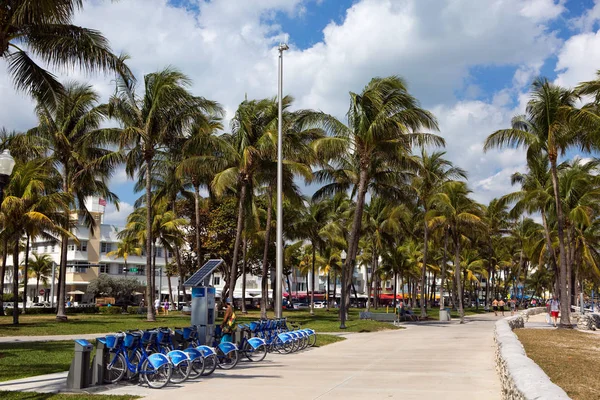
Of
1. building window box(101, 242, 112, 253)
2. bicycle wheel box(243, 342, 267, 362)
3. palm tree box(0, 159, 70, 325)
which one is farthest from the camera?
building window box(101, 242, 112, 253)

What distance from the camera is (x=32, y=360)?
15.3 m

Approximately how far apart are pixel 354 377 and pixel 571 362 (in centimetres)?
548

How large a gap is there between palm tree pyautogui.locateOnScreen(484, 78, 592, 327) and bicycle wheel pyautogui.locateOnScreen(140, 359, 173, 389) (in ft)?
72.2

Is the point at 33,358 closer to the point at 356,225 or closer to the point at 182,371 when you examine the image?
the point at 182,371

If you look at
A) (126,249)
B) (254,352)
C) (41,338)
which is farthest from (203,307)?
(126,249)

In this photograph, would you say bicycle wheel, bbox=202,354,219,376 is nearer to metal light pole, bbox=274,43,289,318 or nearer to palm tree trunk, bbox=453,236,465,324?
metal light pole, bbox=274,43,289,318

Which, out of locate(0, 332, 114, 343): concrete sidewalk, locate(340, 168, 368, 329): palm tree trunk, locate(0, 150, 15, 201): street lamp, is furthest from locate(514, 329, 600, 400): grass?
locate(0, 332, 114, 343): concrete sidewalk

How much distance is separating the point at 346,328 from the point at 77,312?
1021 inches

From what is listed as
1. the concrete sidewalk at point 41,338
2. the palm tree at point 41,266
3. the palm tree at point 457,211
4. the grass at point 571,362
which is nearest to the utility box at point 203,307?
the grass at point 571,362

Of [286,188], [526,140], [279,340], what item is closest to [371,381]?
[279,340]

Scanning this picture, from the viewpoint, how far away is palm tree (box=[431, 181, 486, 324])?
136 ft

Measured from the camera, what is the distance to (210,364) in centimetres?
1362

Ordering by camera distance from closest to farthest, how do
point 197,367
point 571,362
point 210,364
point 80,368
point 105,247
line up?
1. point 80,368
2. point 197,367
3. point 210,364
4. point 571,362
5. point 105,247

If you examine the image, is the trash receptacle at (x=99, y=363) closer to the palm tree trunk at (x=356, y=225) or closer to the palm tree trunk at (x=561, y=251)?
the palm tree trunk at (x=356, y=225)
